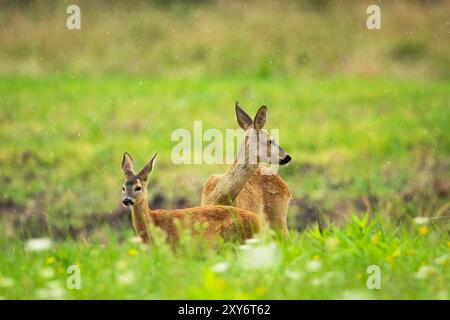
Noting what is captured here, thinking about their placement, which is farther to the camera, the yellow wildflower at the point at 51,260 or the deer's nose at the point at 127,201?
the deer's nose at the point at 127,201

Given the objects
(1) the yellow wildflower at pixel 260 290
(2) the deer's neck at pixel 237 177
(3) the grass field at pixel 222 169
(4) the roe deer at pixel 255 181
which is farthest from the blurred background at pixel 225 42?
(1) the yellow wildflower at pixel 260 290

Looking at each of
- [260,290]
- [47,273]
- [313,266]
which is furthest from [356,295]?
[47,273]

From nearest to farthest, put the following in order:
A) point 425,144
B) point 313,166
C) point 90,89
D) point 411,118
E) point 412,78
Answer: point 313,166 → point 425,144 → point 411,118 → point 90,89 → point 412,78

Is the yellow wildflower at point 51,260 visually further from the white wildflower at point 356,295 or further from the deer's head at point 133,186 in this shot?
the white wildflower at point 356,295

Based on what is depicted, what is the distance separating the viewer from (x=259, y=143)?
7.93 meters

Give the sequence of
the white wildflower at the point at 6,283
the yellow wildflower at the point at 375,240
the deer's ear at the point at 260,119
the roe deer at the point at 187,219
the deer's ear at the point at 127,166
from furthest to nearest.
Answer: the deer's ear at the point at 260,119 < the deer's ear at the point at 127,166 < the roe deer at the point at 187,219 < the yellow wildflower at the point at 375,240 < the white wildflower at the point at 6,283

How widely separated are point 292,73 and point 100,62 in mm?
4009

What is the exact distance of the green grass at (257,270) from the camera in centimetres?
542

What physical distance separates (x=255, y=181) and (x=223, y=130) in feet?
19.2

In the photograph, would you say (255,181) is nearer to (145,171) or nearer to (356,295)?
(145,171)

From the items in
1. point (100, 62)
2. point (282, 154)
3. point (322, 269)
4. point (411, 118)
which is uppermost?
point (100, 62)
